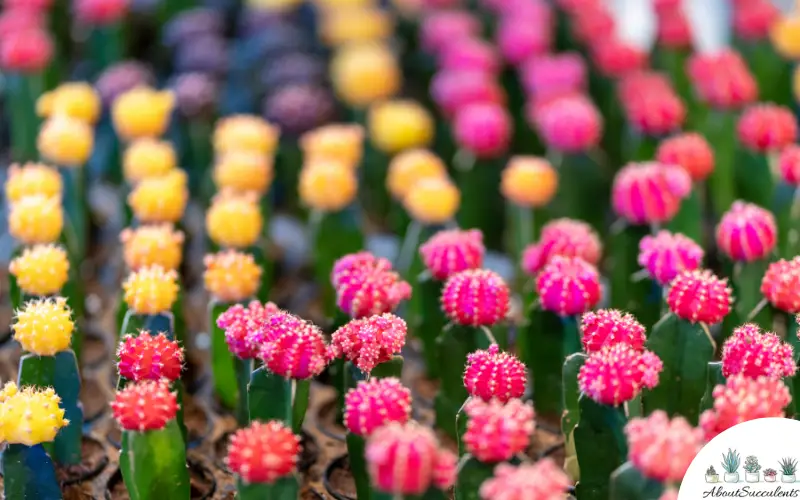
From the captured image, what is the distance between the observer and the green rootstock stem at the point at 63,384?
1.12m

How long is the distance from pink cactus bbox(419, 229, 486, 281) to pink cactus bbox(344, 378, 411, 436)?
0.27m

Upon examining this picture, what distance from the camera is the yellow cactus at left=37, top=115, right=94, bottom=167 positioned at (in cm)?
150

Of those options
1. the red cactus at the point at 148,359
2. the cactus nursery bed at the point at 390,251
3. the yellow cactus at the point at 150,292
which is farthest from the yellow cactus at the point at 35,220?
the red cactus at the point at 148,359

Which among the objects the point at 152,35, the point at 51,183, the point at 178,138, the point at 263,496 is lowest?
the point at 263,496

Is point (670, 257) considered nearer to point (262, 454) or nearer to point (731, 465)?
point (731, 465)

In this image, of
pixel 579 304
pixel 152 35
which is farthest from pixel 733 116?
pixel 152 35

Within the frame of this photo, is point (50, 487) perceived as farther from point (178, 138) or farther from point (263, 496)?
point (178, 138)

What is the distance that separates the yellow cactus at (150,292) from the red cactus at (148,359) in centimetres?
12

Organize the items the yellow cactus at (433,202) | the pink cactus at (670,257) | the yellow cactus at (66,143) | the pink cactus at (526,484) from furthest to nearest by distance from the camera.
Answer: the yellow cactus at (66,143), the yellow cactus at (433,202), the pink cactus at (670,257), the pink cactus at (526,484)

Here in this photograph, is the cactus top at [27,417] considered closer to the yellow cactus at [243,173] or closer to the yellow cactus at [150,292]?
the yellow cactus at [150,292]

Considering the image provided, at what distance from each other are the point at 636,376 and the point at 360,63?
101 cm

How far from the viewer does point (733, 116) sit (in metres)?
1.60

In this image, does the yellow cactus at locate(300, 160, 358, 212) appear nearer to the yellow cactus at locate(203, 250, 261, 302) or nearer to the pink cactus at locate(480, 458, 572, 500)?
the yellow cactus at locate(203, 250, 261, 302)

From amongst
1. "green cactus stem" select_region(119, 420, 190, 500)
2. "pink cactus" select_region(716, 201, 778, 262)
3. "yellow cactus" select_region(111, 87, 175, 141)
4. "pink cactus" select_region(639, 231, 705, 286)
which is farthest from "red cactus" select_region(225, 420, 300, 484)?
"yellow cactus" select_region(111, 87, 175, 141)
